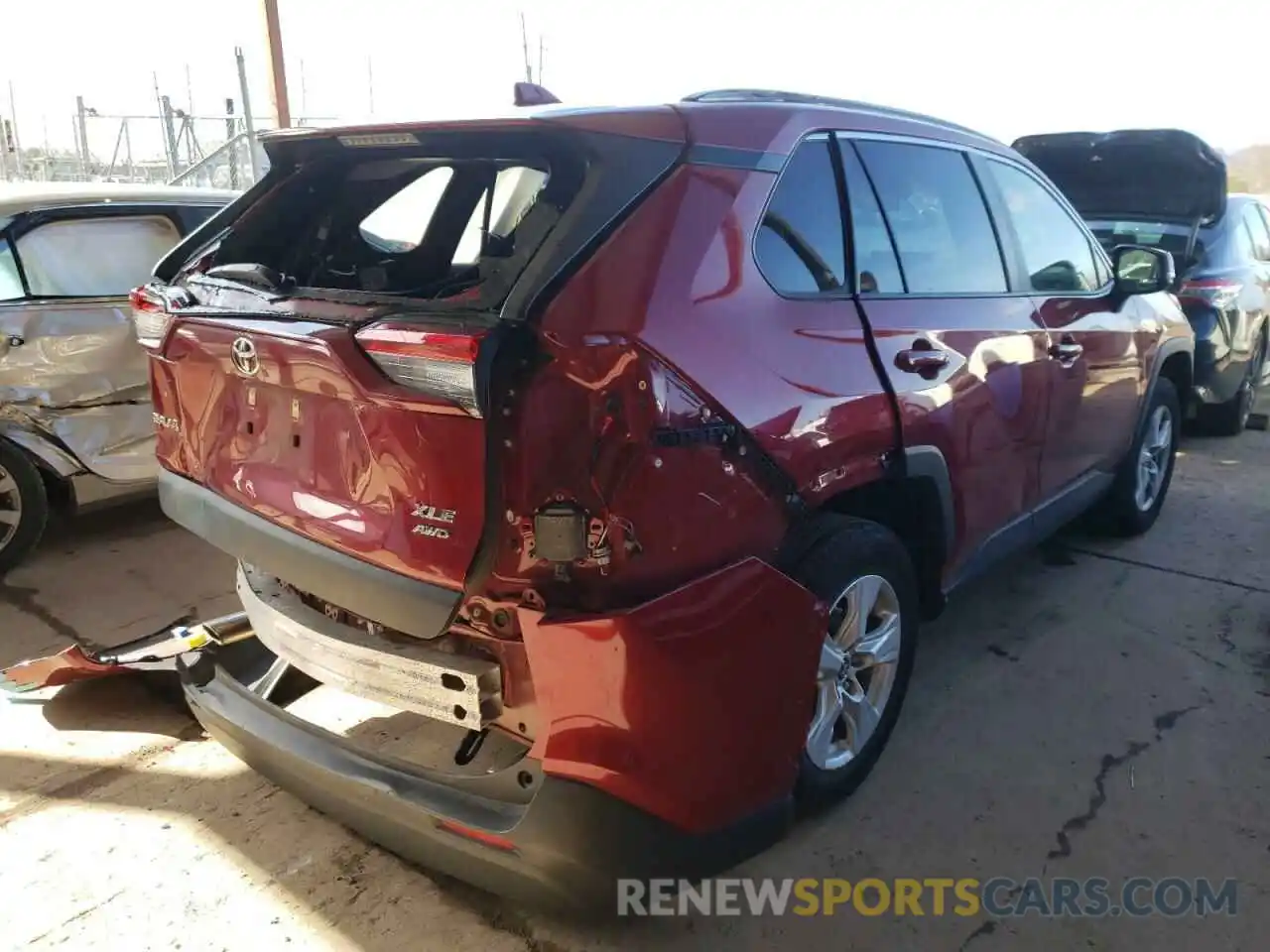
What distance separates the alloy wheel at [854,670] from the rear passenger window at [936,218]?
2.95 feet

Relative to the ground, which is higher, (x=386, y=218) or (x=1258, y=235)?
(x=386, y=218)

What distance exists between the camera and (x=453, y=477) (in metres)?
1.84

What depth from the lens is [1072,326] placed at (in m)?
3.57

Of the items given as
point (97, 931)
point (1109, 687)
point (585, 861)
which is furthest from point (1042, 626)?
point (97, 931)

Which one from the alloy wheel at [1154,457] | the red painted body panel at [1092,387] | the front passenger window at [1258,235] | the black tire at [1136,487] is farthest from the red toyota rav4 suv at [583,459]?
the front passenger window at [1258,235]

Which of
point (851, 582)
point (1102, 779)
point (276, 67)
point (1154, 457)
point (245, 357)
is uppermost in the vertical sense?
point (276, 67)

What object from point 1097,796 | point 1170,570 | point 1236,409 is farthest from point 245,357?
point 1236,409

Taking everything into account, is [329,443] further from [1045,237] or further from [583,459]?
[1045,237]

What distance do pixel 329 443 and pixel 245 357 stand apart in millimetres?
328

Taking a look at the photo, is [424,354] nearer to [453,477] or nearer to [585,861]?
[453,477]

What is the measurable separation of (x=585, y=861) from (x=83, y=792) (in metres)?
1.76

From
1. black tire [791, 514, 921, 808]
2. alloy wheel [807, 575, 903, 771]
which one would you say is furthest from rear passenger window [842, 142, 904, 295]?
alloy wheel [807, 575, 903, 771]

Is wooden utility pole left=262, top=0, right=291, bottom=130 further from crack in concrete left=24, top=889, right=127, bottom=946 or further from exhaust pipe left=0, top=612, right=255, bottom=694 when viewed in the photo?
crack in concrete left=24, top=889, right=127, bottom=946

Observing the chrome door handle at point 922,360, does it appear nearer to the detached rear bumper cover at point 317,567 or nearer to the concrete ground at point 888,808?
the concrete ground at point 888,808
